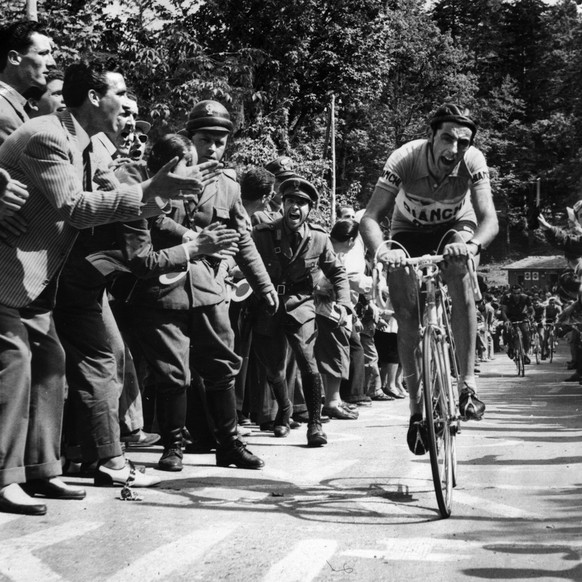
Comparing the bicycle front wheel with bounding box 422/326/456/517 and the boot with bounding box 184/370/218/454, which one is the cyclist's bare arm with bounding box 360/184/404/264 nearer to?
the bicycle front wheel with bounding box 422/326/456/517

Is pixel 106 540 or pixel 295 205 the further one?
pixel 295 205

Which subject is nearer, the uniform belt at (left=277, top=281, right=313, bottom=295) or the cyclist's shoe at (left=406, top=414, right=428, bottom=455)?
the cyclist's shoe at (left=406, top=414, right=428, bottom=455)

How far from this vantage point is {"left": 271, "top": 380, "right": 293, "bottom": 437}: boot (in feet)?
33.3

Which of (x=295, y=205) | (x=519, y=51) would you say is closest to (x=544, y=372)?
(x=295, y=205)

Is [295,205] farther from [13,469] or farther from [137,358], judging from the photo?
[13,469]

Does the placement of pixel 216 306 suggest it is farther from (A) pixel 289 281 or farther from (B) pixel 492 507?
(B) pixel 492 507

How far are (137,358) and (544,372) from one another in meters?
18.0

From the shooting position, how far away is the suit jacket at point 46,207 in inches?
217

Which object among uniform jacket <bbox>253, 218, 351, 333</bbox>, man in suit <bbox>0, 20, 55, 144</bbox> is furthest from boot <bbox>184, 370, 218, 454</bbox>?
man in suit <bbox>0, 20, 55, 144</bbox>

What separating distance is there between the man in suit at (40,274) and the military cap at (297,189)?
4063 millimetres

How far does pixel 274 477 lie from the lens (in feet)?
24.3

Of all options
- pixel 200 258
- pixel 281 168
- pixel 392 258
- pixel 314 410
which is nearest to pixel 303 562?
pixel 392 258

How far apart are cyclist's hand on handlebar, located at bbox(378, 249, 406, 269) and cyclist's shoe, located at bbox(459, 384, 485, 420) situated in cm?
95

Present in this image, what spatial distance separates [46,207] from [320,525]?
2062 mm
